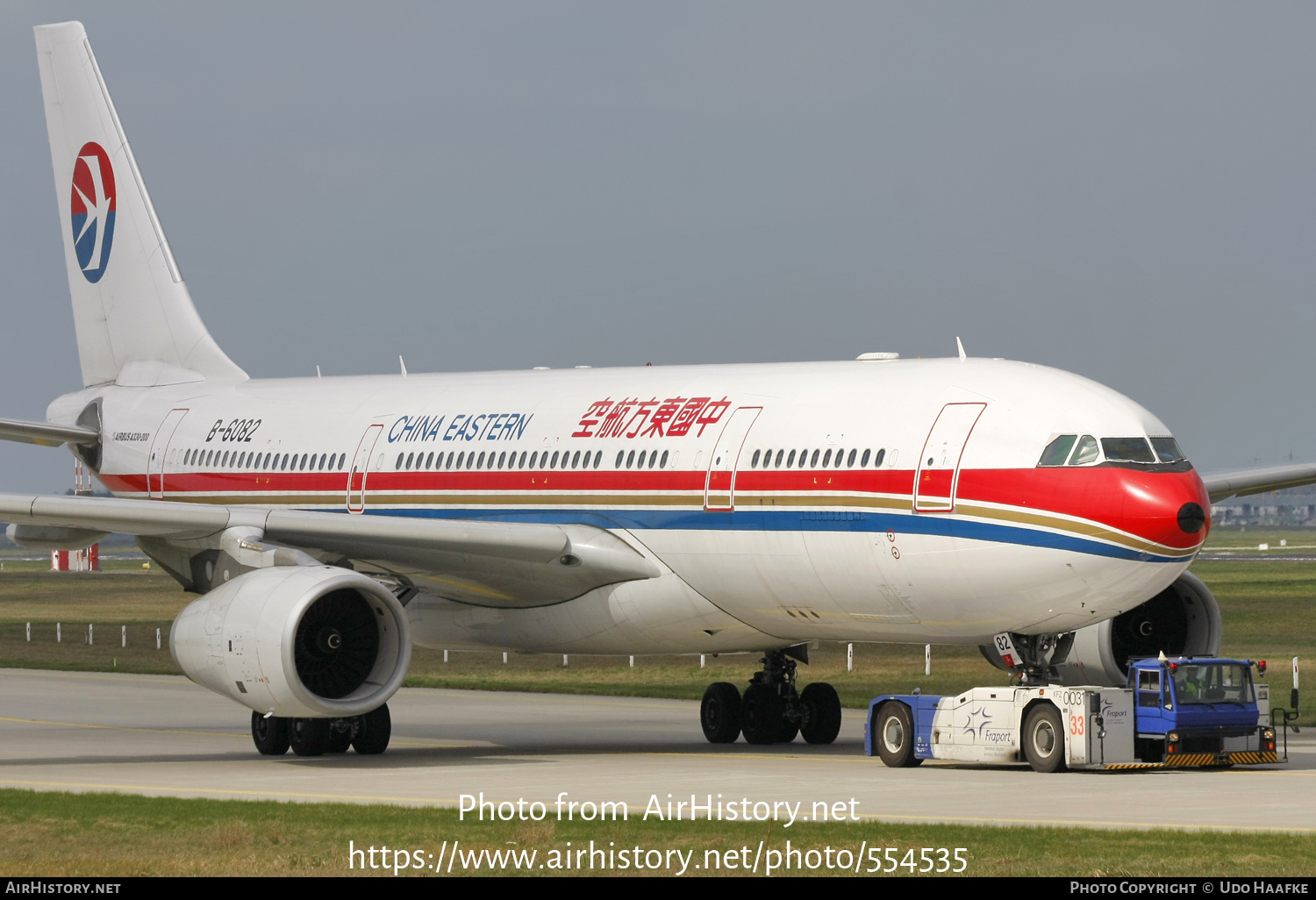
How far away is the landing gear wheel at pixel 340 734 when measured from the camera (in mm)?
27250

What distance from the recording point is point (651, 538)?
2642cm

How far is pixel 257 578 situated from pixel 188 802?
5.17 meters

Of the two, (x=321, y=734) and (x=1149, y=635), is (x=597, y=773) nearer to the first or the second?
(x=321, y=734)

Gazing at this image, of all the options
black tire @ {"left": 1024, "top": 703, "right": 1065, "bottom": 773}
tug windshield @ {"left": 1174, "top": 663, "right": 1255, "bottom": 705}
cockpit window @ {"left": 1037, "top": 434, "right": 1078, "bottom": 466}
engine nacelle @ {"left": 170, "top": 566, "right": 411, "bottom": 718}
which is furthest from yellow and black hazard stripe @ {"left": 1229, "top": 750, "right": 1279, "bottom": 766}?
engine nacelle @ {"left": 170, "top": 566, "right": 411, "bottom": 718}

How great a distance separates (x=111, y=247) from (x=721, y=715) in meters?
15.3

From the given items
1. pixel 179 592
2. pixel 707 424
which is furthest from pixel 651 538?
pixel 179 592

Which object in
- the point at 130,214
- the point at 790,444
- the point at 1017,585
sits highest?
the point at 130,214

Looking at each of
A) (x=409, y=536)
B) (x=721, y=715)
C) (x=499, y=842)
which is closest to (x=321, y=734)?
(x=409, y=536)

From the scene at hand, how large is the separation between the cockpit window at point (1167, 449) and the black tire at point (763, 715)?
8.35 metres

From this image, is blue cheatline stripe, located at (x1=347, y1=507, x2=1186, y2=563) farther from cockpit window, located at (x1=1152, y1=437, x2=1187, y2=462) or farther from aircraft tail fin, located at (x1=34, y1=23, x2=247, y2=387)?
aircraft tail fin, located at (x1=34, y1=23, x2=247, y2=387)

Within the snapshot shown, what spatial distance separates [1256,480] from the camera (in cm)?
3023

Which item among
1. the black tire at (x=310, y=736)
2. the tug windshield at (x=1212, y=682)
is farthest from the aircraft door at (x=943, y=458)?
the black tire at (x=310, y=736)

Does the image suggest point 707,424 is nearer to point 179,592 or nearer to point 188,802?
point 188,802

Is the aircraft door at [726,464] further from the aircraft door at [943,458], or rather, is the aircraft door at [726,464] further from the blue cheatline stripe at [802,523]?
the aircraft door at [943,458]
